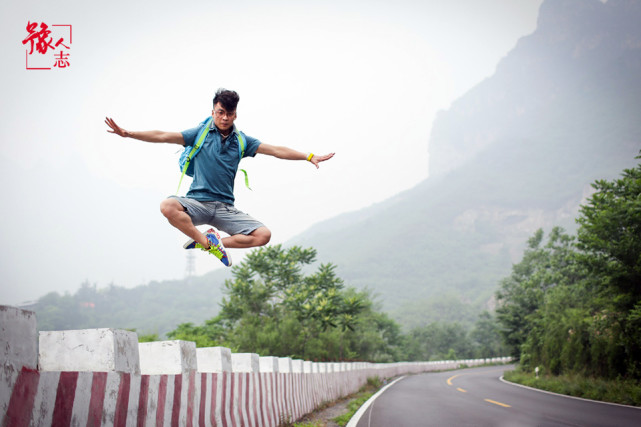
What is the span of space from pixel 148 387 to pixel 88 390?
0.83m

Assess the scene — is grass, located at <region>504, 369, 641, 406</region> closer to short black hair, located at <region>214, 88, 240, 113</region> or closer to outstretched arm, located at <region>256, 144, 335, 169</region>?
outstretched arm, located at <region>256, 144, 335, 169</region>

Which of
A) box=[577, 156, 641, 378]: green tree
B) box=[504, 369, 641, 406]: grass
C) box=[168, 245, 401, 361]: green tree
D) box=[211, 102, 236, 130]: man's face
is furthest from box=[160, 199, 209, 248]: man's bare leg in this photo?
box=[168, 245, 401, 361]: green tree

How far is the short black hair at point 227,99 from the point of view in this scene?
5059 mm

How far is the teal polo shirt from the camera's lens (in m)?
5.07

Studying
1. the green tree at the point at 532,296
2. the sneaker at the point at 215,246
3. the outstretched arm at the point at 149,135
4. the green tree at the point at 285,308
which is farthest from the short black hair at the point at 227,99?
the green tree at the point at 532,296

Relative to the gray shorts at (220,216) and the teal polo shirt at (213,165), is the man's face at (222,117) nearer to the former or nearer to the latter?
the teal polo shirt at (213,165)

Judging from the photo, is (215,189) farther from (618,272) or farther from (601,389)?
(618,272)

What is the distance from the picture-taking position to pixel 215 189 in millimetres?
5117

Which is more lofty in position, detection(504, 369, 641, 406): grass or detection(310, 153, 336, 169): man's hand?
detection(310, 153, 336, 169): man's hand

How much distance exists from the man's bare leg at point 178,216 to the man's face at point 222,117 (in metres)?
0.88

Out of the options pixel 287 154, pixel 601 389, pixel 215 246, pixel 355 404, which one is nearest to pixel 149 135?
pixel 215 246

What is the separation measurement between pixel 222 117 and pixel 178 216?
3.52ft

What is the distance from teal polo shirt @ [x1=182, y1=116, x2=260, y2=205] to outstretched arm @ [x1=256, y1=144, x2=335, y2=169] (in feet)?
1.39

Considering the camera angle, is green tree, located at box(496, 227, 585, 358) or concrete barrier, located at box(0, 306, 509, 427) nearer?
concrete barrier, located at box(0, 306, 509, 427)
